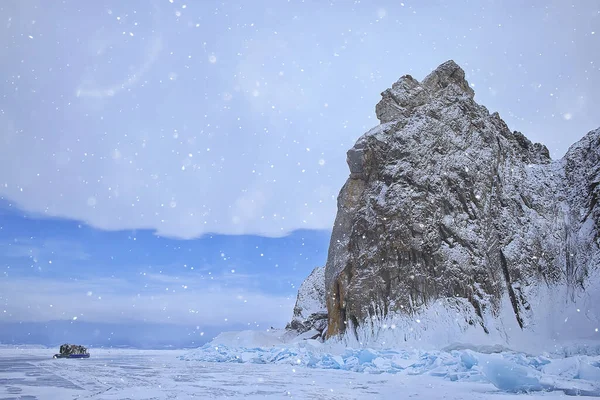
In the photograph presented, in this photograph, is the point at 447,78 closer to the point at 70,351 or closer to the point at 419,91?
the point at 419,91

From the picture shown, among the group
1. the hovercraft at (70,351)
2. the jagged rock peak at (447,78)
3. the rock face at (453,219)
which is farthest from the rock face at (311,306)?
the jagged rock peak at (447,78)

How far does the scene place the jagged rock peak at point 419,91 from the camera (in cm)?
4594

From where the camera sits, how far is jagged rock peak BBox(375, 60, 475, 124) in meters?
45.9

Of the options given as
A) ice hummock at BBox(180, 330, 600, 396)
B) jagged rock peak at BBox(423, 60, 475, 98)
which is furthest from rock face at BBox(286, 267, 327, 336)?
→ jagged rock peak at BBox(423, 60, 475, 98)

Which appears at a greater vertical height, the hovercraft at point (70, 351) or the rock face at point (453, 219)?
the rock face at point (453, 219)

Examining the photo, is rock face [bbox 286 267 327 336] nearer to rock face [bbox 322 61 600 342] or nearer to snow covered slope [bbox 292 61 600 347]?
rock face [bbox 322 61 600 342]

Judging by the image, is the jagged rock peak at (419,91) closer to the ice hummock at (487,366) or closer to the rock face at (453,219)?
the rock face at (453,219)

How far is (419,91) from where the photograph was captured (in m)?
46.9

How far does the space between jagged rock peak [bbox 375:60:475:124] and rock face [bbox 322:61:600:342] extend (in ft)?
0.61

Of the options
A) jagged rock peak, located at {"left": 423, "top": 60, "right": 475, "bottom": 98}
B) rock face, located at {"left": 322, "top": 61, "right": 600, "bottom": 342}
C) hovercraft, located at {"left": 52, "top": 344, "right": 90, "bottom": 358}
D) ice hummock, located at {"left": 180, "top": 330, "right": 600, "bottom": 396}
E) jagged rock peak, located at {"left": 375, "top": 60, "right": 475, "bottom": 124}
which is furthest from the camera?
jagged rock peak, located at {"left": 423, "top": 60, "right": 475, "bottom": 98}

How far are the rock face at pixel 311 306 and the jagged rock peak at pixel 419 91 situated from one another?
28.2 meters

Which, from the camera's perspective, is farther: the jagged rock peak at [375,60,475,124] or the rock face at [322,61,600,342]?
the jagged rock peak at [375,60,475,124]

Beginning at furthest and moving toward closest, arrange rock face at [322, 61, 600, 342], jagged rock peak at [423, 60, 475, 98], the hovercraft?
jagged rock peak at [423, 60, 475, 98]
the hovercraft
rock face at [322, 61, 600, 342]

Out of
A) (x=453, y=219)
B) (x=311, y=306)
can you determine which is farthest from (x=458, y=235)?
(x=311, y=306)
